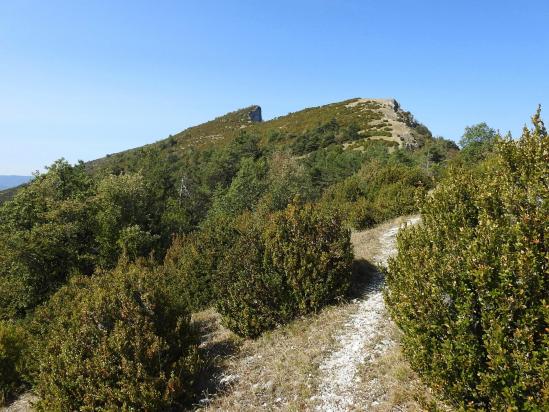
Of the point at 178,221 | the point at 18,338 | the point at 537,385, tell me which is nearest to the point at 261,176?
the point at 178,221

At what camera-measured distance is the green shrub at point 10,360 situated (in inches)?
461

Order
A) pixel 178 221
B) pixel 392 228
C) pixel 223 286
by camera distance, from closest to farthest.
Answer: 1. pixel 223 286
2. pixel 392 228
3. pixel 178 221

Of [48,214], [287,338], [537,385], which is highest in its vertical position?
[48,214]

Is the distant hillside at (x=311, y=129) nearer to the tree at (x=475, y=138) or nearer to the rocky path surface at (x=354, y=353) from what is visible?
the tree at (x=475, y=138)

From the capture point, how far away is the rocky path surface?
6.39 metres

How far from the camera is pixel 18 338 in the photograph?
40.8ft

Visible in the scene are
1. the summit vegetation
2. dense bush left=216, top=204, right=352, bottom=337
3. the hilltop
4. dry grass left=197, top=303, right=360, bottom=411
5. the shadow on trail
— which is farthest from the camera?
the hilltop

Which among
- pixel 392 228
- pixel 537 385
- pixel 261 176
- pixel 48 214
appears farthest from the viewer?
pixel 261 176

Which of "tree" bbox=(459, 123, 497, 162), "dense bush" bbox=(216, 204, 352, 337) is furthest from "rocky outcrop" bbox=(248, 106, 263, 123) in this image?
"dense bush" bbox=(216, 204, 352, 337)

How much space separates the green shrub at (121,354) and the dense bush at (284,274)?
152 centimetres

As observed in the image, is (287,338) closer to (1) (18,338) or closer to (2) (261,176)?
(1) (18,338)

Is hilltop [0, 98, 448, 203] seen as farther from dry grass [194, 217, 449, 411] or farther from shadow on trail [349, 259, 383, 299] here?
dry grass [194, 217, 449, 411]

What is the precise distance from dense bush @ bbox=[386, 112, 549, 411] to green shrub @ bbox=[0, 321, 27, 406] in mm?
12169

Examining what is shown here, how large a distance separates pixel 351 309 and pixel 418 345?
474cm
